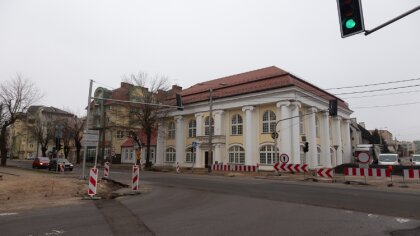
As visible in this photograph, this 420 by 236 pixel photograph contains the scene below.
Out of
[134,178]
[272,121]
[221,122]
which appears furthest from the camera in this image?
[221,122]

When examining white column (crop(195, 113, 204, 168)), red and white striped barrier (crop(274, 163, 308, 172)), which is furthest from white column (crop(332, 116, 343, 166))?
red and white striped barrier (crop(274, 163, 308, 172))

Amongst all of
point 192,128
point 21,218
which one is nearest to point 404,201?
point 21,218

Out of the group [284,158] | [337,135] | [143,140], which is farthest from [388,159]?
[143,140]

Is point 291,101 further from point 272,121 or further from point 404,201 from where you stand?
point 404,201

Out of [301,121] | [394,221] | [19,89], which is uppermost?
[19,89]

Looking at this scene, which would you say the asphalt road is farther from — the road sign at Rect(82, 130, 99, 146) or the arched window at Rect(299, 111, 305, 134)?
the arched window at Rect(299, 111, 305, 134)

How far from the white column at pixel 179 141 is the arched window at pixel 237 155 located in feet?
29.5

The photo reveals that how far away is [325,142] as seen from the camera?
4344cm

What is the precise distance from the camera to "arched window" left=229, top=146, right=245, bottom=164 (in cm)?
4091

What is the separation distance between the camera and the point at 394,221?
28.0 feet

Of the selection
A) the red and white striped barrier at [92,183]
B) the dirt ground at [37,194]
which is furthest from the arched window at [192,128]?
the red and white striped barrier at [92,183]

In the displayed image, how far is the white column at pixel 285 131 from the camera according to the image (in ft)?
119

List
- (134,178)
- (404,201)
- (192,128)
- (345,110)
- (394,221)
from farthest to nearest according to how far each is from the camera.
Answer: (345,110) → (192,128) → (134,178) → (404,201) → (394,221)

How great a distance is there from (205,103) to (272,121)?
10462mm
